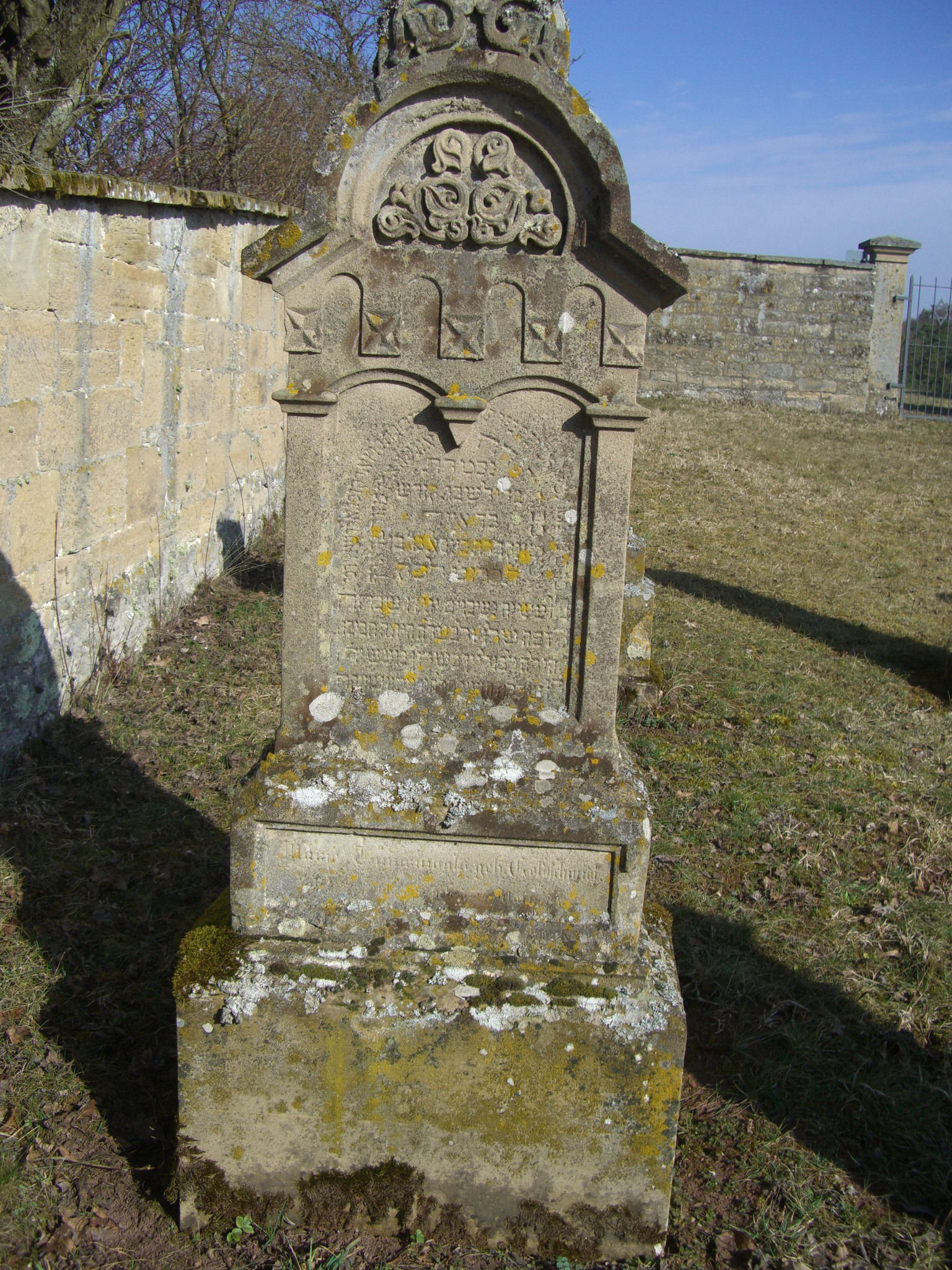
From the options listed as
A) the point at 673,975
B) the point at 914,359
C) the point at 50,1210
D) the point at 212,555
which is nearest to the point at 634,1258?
the point at 673,975

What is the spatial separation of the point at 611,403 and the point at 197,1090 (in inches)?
86.8

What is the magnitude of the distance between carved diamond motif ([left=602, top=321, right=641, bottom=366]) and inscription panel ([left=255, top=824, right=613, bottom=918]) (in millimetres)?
1364

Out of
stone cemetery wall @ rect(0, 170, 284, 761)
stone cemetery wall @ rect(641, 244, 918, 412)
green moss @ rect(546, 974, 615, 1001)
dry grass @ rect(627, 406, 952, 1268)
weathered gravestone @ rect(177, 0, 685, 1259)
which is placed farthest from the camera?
stone cemetery wall @ rect(641, 244, 918, 412)

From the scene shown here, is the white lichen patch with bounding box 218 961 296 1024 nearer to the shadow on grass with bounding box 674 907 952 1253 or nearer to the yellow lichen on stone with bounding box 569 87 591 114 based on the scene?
the shadow on grass with bounding box 674 907 952 1253

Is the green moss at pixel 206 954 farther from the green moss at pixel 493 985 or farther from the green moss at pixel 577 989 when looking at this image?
the green moss at pixel 577 989

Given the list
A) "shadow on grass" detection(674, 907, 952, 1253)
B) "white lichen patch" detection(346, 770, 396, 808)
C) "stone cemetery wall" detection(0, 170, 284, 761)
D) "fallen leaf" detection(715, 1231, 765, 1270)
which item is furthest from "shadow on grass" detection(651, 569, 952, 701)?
"white lichen patch" detection(346, 770, 396, 808)

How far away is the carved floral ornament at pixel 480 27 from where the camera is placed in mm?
2516

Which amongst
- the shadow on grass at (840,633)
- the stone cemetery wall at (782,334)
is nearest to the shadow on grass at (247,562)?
the shadow on grass at (840,633)

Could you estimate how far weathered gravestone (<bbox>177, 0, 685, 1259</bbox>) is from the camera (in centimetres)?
263

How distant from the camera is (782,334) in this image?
19.0 metres

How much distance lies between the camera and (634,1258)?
2746 mm

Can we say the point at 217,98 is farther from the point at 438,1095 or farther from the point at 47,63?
the point at 438,1095

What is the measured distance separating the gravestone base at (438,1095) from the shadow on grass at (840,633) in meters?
5.10

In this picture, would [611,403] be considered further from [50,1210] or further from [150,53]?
[150,53]
